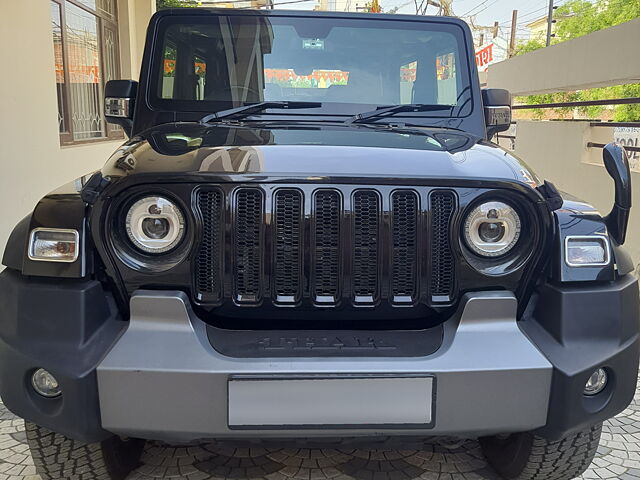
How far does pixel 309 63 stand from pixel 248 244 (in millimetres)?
1358

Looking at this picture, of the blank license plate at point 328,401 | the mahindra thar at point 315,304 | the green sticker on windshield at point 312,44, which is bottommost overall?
the blank license plate at point 328,401

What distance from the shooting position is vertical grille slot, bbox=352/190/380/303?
200cm

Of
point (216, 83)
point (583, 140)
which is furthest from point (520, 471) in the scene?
point (583, 140)

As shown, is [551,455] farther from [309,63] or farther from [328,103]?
[309,63]

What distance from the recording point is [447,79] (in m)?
3.11

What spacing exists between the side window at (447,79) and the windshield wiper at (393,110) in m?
0.05

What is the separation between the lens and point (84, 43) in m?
8.05

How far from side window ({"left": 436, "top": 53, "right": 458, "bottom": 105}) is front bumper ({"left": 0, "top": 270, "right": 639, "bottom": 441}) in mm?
1382

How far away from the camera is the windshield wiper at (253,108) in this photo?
2840mm

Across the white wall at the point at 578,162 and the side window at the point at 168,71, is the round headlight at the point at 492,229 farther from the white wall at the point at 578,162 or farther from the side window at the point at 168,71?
the white wall at the point at 578,162

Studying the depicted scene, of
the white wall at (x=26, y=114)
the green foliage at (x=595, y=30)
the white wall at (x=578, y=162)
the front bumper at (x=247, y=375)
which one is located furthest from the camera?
the green foliage at (x=595, y=30)

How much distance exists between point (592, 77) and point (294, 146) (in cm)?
664

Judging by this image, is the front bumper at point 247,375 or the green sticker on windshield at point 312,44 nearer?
the front bumper at point 247,375

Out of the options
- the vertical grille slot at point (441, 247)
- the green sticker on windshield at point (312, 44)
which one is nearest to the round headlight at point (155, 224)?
the vertical grille slot at point (441, 247)
